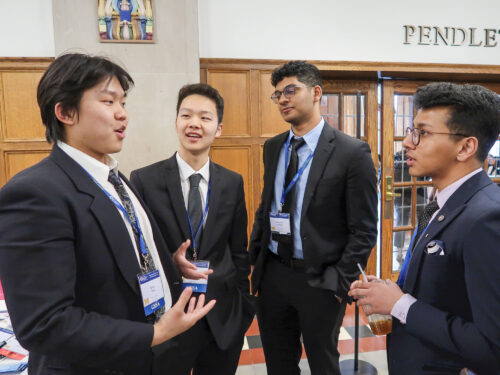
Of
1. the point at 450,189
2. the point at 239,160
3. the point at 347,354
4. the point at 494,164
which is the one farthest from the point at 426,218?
the point at 494,164

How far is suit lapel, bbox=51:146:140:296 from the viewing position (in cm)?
96

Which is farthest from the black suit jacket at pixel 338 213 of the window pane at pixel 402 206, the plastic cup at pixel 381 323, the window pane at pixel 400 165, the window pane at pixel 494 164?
the window pane at pixel 494 164

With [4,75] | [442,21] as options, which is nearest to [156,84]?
[4,75]

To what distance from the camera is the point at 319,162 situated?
1.93m

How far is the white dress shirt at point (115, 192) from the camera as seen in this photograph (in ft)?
3.35

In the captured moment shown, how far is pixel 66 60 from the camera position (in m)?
1.01

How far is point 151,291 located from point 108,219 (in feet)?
0.86

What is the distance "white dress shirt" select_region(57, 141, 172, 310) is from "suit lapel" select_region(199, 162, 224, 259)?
0.43m

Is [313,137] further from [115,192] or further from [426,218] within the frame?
[115,192]

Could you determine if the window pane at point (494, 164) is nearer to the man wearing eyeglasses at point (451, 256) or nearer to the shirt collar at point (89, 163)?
the man wearing eyeglasses at point (451, 256)

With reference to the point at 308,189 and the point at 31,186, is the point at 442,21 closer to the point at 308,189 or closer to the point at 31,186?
the point at 308,189

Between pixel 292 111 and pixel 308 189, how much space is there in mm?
472

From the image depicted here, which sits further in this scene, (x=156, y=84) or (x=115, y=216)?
(x=156, y=84)

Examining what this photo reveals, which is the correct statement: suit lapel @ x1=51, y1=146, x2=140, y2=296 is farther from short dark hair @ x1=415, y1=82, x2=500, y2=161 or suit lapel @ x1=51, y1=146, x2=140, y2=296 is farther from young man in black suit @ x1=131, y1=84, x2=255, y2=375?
short dark hair @ x1=415, y1=82, x2=500, y2=161
